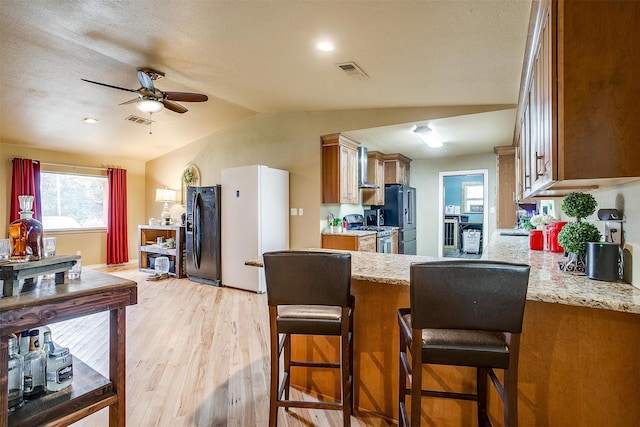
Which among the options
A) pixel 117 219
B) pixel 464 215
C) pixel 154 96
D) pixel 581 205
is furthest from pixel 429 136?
pixel 117 219

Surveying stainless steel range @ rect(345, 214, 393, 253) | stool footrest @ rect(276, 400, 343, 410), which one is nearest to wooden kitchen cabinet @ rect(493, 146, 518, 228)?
stainless steel range @ rect(345, 214, 393, 253)

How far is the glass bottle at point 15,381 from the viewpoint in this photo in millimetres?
1173

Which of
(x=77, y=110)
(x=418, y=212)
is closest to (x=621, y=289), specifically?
(x=418, y=212)

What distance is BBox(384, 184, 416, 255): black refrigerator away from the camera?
6055 millimetres

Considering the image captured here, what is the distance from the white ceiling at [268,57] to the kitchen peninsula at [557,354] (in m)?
1.66

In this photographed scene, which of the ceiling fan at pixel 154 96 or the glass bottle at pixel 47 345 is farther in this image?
the ceiling fan at pixel 154 96

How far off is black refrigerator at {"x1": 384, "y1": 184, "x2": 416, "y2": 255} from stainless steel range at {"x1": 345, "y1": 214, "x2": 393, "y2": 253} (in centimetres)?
40

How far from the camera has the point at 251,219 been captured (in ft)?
15.4

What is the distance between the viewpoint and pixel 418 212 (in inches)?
272

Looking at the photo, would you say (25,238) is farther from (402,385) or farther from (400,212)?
(400,212)

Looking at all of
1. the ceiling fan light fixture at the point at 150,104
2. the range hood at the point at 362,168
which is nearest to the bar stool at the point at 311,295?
the ceiling fan light fixture at the point at 150,104

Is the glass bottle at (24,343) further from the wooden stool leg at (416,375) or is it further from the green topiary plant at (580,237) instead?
the green topiary plant at (580,237)

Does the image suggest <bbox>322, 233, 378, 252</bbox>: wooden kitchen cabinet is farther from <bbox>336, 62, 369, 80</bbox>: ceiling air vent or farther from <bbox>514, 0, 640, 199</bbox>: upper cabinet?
<bbox>514, 0, 640, 199</bbox>: upper cabinet

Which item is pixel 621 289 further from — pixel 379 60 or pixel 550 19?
pixel 379 60
